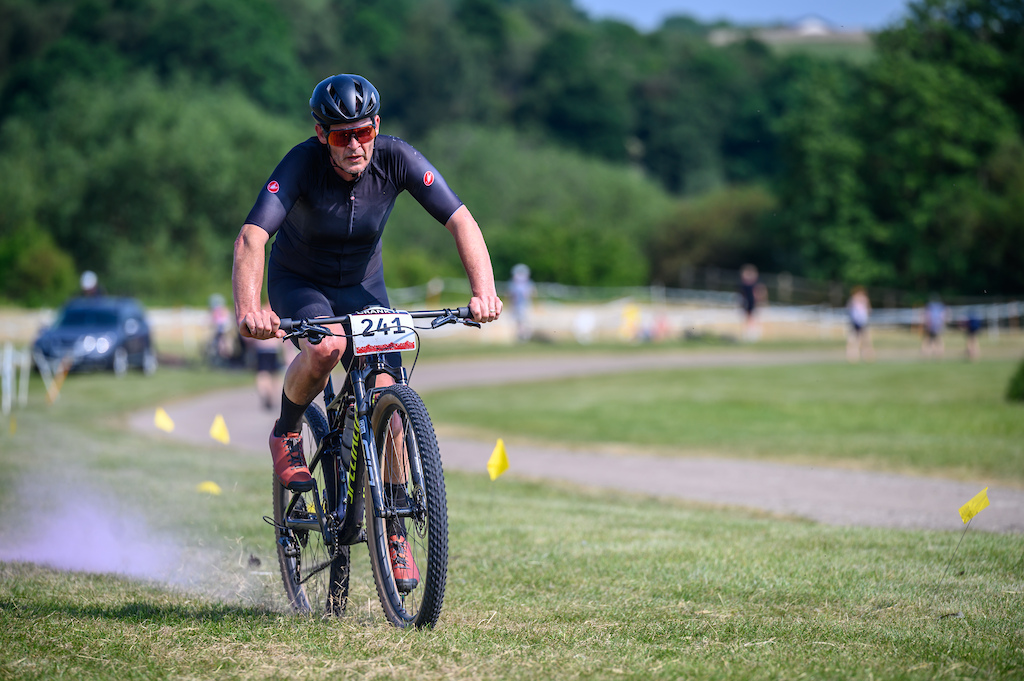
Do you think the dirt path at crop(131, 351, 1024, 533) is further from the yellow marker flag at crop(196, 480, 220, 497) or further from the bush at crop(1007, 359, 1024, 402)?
the bush at crop(1007, 359, 1024, 402)

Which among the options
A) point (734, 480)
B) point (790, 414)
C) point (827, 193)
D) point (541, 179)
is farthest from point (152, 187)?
point (734, 480)

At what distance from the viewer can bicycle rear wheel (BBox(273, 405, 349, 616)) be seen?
18.3 ft

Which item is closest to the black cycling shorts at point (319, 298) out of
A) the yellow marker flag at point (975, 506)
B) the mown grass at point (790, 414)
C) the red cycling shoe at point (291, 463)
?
the red cycling shoe at point (291, 463)

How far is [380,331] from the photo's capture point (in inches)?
203

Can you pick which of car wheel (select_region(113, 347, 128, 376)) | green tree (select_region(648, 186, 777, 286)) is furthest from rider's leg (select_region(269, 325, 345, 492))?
green tree (select_region(648, 186, 777, 286))

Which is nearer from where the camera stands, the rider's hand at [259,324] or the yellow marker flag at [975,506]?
the rider's hand at [259,324]

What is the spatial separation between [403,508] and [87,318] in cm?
2398

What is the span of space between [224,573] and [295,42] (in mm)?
105805

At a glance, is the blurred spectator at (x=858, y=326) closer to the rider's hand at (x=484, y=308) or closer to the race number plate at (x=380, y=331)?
the rider's hand at (x=484, y=308)

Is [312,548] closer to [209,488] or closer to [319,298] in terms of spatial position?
[319,298]

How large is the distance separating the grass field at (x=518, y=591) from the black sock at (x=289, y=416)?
918mm

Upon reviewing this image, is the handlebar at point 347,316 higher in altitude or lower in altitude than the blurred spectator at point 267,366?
higher

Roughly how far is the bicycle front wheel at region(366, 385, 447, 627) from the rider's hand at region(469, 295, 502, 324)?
1.53 ft

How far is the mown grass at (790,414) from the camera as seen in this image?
14.3m
